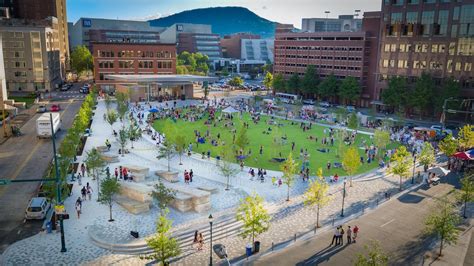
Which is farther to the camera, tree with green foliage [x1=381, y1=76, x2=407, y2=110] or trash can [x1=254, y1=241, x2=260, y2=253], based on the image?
tree with green foliage [x1=381, y1=76, x2=407, y2=110]

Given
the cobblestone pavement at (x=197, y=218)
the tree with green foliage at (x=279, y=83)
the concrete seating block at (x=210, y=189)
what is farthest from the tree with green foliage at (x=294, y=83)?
the concrete seating block at (x=210, y=189)

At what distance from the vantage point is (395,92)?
3046 inches

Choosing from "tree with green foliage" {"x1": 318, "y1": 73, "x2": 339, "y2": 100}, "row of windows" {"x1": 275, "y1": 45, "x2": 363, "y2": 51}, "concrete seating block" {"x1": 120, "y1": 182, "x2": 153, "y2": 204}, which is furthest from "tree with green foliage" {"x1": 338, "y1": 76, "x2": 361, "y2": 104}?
"concrete seating block" {"x1": 120, "y1": 182, "x2": 153, "y2": 204}

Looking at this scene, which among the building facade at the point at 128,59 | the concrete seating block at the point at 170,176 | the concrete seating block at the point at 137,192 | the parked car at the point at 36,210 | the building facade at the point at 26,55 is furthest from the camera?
the building facade at the point at 128,59

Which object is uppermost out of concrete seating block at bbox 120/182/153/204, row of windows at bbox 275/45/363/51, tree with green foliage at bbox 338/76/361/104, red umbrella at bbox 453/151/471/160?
row of windows at bbox 275/45/363/51

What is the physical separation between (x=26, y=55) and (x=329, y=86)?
71611mm

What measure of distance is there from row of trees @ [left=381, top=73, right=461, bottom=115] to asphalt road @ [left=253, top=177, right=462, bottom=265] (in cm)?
4298

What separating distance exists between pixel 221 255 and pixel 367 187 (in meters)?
19.5

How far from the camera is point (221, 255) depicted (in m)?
23.0

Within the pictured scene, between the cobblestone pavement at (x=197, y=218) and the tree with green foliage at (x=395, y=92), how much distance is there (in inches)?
1563

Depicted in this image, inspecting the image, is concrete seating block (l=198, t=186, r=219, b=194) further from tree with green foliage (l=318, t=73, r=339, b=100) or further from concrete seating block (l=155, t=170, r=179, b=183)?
tree with green foliage (l=318, t=73, r=339, b=100)

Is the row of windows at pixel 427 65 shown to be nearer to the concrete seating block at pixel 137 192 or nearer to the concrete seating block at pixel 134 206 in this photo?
the concrete seating block at pixel 137 192

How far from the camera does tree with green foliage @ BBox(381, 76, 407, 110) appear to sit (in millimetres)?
76625

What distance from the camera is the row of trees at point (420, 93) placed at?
69.4 meters
